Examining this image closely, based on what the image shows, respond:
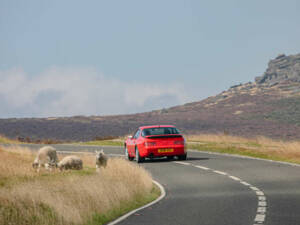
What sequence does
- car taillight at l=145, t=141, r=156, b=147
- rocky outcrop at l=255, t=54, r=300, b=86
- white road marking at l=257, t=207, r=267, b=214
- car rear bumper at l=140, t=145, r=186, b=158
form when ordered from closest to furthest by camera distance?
white road marking at l=257, t=207, r=267, b=214
car taillight at l=145, t=141, r=156, b=147
car rear bumper at l=140, t=145, r=186, b=158
rocky outcrop at l=255, t=54, r=300, b=86

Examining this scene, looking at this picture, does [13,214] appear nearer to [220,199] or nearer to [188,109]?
[220,199]

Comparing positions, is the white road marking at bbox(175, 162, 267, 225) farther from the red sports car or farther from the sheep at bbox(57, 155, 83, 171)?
the red sports car

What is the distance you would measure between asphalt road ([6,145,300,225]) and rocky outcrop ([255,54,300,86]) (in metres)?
147

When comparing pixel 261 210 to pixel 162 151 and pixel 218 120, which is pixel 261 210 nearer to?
pixel 162 151

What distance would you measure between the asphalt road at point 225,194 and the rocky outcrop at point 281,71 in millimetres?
146718

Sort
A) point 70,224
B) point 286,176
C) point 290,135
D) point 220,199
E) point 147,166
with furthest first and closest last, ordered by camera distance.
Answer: point 290,135, point 147,166, point 286,176, point 220,199, point 70,224

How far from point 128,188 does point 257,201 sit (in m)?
3.21

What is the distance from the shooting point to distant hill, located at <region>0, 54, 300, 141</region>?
9844cm

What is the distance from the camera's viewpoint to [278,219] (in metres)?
11.4

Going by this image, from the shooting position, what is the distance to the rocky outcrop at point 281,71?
174 meters

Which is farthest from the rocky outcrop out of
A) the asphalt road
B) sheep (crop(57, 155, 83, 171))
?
sheep (crop(57, 155, 83, 171))

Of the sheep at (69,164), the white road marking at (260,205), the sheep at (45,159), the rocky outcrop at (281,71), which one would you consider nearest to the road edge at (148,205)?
the white road marking at (260,205)

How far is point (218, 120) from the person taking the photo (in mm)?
115688

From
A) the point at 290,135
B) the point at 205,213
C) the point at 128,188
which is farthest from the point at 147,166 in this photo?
the point at 290,135
